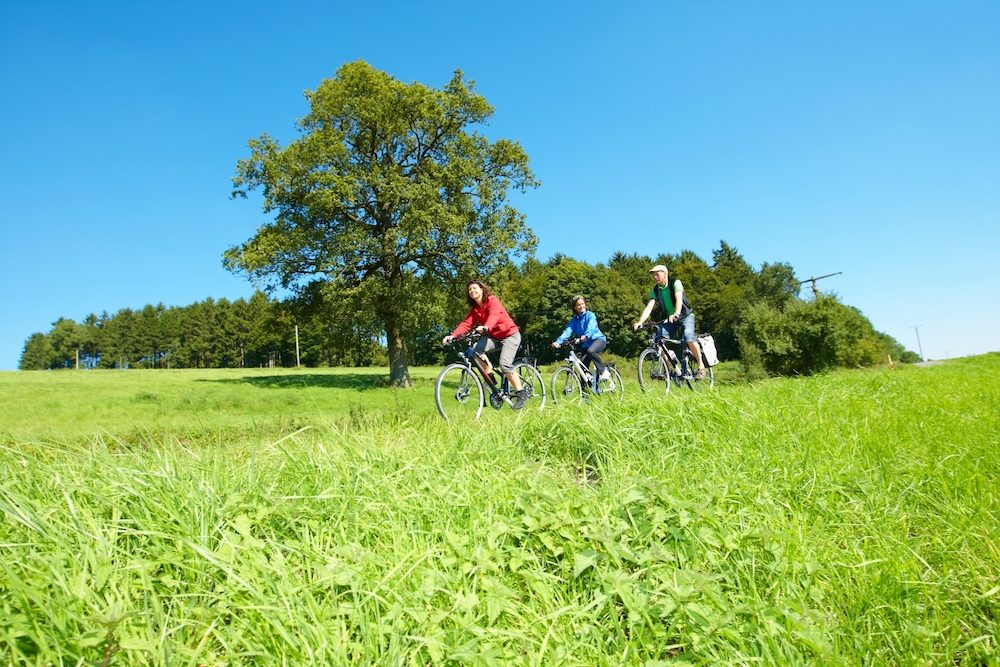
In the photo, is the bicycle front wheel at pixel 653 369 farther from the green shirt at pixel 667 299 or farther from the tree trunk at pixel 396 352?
the tree trunk at pixel 396 352

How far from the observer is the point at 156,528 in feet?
8.12

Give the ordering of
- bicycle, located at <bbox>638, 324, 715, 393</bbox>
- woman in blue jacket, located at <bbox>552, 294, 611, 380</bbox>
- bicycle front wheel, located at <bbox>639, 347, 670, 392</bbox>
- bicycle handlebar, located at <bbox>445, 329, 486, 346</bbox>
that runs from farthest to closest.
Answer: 1. bicycle front wheel, located at <bbox>639, 347, 670, 392</bbox>
2. bicycle, located at <bbox>638, 324, 715, 393</bbox>
3. woman in blue jacket, located at <bbox>552, 294, 611, 380</bbox>
4. bicycle handlebar, located at <bbox>445, 329, 486, 346</bbox>

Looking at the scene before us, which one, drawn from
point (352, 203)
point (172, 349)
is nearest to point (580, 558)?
point (352, 203)

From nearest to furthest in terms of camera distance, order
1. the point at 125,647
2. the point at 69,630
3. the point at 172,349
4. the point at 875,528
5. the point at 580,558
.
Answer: the point at 125,647 → the point at 69,630 → the point at 580,558 → the point at 875,528 → the point at 172,349

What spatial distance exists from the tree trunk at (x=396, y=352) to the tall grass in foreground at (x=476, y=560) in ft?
81.8

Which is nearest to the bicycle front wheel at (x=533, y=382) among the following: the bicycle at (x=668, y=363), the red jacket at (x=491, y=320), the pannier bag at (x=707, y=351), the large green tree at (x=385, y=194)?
the red jacket at (x=491, y=320)

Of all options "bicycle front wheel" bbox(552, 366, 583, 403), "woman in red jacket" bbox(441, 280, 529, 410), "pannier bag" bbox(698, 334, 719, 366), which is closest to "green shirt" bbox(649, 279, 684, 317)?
"pannier bag" bbox(698, 334, 719, 366)

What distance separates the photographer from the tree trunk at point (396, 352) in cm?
2862

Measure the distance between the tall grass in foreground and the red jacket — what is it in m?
4.84

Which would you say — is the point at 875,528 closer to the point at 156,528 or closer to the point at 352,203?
the point at 156,528

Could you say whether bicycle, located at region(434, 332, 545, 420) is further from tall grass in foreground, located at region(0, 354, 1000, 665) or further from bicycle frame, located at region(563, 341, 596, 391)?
tall grass in foreground, located at region(0, 354, 1000, 665)

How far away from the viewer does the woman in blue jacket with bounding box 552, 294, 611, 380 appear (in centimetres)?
1066

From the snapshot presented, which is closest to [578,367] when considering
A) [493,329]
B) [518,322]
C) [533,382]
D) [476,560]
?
[533,382]

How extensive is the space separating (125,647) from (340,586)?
0.80m
